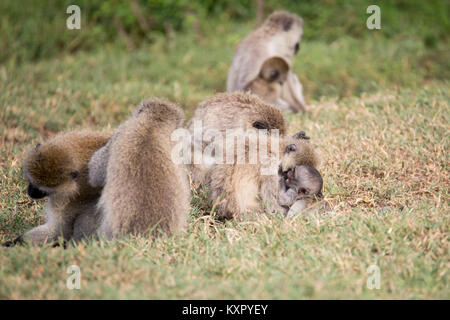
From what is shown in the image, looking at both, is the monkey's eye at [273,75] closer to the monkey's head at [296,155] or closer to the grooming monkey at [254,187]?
the monkey's head at [296,155]

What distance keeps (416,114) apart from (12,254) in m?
4.55

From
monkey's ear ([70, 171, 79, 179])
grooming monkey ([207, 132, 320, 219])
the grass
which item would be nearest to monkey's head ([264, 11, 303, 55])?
the grass

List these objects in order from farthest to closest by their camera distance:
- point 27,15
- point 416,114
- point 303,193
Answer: point 27,15 < point 416,114 < point 303,193

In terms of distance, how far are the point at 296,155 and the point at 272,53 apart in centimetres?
378

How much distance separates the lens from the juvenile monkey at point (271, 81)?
7.91 meters

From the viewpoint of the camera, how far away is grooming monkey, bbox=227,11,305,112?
7965mm

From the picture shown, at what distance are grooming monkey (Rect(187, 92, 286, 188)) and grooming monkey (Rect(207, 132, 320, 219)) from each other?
17.3 inches

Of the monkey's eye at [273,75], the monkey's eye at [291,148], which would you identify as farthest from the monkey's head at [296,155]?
the monkey's eye at [273,75]

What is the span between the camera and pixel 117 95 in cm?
827

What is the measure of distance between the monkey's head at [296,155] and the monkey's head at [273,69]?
11.0 ft

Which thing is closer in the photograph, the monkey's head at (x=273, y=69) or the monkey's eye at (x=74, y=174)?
the monkey's eye at (x=74, y=174)
